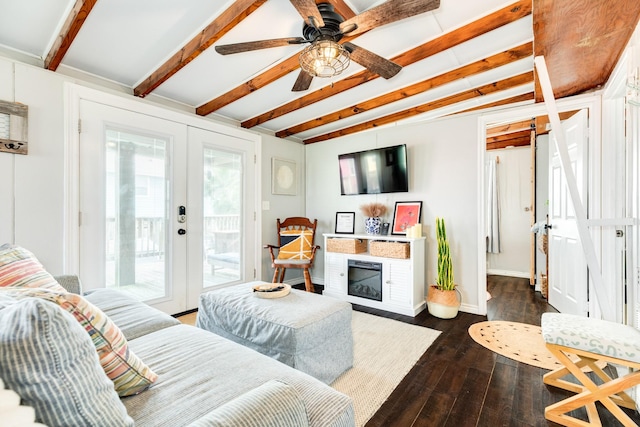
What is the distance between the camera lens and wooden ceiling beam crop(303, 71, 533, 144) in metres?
2.70

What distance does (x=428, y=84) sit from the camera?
9.11ft

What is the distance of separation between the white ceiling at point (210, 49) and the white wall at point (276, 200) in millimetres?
1090

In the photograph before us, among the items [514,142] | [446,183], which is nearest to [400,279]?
[446,183]

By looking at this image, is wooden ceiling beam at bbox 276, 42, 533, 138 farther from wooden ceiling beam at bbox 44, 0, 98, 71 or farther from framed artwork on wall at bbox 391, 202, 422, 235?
wooden ceiling beam at bbox 44, 0, 98, 71

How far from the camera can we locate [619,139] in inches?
87.3

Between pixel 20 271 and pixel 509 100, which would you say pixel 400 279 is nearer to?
pixel 509 100

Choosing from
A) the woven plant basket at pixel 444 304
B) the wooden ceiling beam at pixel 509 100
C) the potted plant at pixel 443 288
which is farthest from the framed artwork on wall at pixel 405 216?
the wooden ceiling beam at pixel 509 100

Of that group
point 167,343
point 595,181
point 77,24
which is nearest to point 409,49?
point 595,181

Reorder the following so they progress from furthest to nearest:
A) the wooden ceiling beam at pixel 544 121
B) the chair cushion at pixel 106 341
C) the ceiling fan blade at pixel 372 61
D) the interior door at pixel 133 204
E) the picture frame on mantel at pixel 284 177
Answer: the picture frame on mantel at pixel 284 177
the wooden ceiling beam at pixel 544 121
the interior door at pixel 133 204
the ceiling fan blade at pixel 372 61
the chair cushion at pixel 106 341

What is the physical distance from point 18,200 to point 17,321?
7.62 feet

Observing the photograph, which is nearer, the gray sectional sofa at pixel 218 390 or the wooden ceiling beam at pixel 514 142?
the gray sectional sofa at pixel 218 390

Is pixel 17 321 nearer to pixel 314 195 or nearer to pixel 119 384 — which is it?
pixel 119 384

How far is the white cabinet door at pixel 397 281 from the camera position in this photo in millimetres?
3059

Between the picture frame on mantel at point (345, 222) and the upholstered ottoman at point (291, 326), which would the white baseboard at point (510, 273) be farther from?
the upholstered ottoman at point (291, 326)
